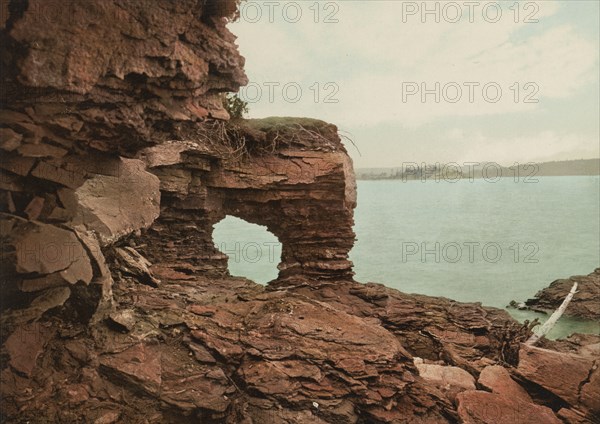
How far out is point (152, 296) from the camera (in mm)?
7133

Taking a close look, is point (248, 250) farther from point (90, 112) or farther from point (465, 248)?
point (90, 112)

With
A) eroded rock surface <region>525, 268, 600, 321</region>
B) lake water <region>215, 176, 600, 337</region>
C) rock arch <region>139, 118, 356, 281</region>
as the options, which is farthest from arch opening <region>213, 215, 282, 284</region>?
eroded rock surface <region>525, 268, 600, 321</region>

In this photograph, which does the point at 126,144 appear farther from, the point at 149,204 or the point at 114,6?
the point at 149,204

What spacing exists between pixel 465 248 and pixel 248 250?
24.1m

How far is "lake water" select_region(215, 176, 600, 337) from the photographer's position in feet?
101

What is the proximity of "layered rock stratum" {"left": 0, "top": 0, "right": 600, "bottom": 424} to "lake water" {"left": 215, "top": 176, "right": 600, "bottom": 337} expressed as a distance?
30.7ft

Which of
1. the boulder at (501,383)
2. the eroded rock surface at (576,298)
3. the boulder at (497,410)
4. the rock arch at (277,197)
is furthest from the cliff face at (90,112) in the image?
the eroded rock surface at (576,298)

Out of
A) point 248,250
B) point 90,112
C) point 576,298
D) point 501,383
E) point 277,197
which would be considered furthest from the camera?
point 248,250

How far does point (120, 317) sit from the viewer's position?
5.77m

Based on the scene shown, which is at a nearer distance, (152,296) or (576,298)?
(152,296)

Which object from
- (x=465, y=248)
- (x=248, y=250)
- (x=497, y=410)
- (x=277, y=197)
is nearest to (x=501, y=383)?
(x=497, y=410)

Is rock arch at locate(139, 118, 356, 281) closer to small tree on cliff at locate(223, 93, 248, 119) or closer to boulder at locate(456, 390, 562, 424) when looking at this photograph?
small tree on cliff at locate(223, 93, 248, 119)

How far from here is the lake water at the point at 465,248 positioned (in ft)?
101

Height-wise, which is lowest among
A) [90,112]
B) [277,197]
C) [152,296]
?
[152,296]
